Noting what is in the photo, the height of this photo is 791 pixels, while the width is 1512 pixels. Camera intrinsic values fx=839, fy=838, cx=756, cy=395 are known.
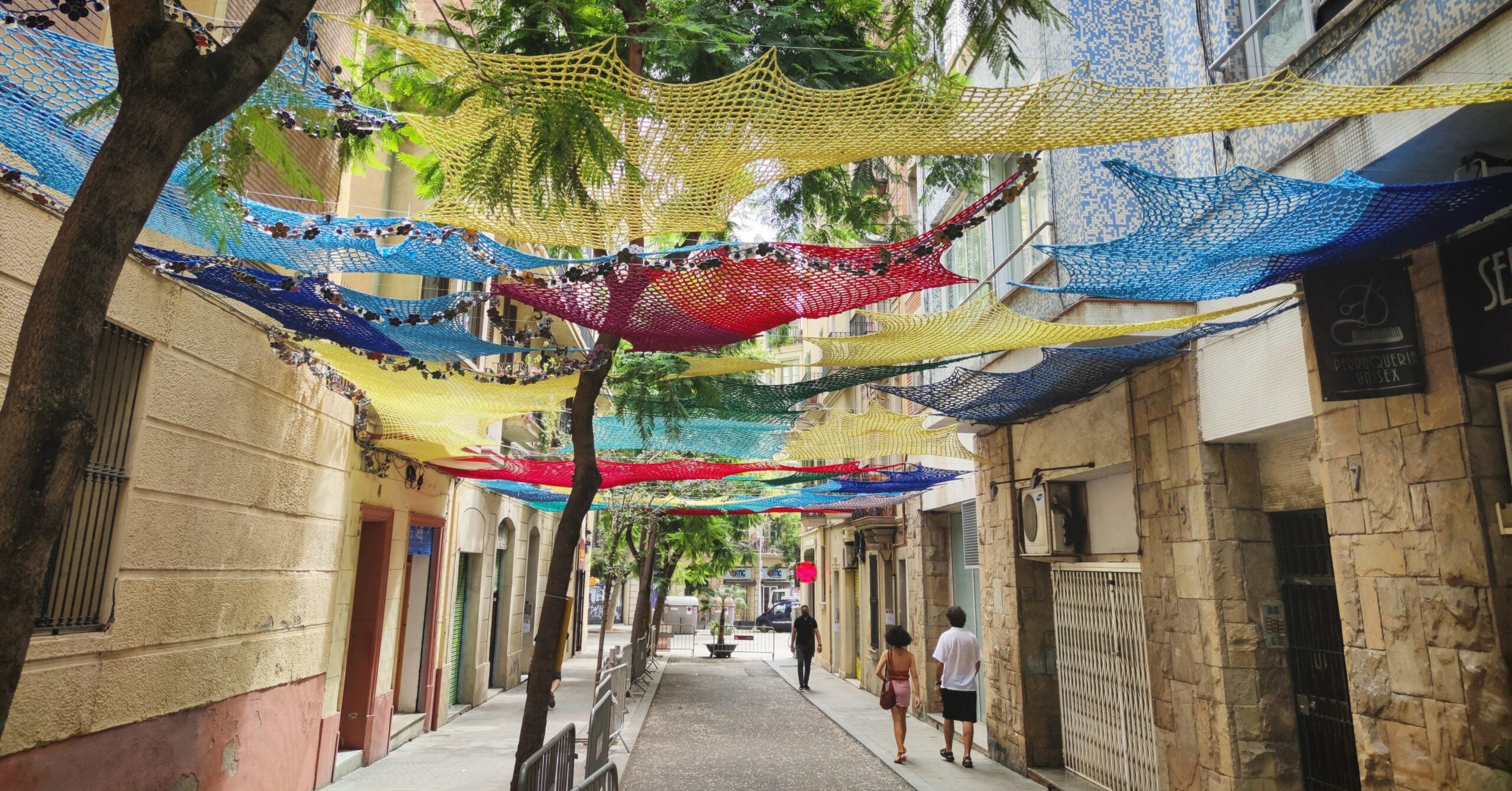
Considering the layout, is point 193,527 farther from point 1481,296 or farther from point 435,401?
point 1481,296

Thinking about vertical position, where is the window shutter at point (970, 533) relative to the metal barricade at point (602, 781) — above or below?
above

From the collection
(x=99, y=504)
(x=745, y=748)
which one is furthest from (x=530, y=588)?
(x=99, y=504)

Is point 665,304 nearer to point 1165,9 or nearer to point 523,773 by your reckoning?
point 523,773

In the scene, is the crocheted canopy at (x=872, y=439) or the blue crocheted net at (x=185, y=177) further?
the crocheted canopy at (x=872, y=439)

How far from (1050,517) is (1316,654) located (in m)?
2.87

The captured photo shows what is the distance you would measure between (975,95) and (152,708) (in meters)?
5.94

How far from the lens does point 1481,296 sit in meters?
3.99

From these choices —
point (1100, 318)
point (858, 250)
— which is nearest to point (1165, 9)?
point (1100, 318)

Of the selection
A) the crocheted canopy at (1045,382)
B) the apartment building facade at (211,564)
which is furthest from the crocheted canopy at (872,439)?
the apartment building facade at (211,564)

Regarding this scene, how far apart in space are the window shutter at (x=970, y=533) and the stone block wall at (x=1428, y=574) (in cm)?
704

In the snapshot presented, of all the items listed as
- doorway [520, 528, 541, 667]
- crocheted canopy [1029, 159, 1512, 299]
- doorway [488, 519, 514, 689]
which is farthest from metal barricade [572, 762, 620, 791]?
doorway [520, 528, 541, 667]

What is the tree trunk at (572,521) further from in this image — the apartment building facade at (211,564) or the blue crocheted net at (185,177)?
the apartment building facade at (211,564)

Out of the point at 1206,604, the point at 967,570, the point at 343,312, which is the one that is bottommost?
the point at 1206,604

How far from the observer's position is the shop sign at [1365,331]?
14.2 ft
